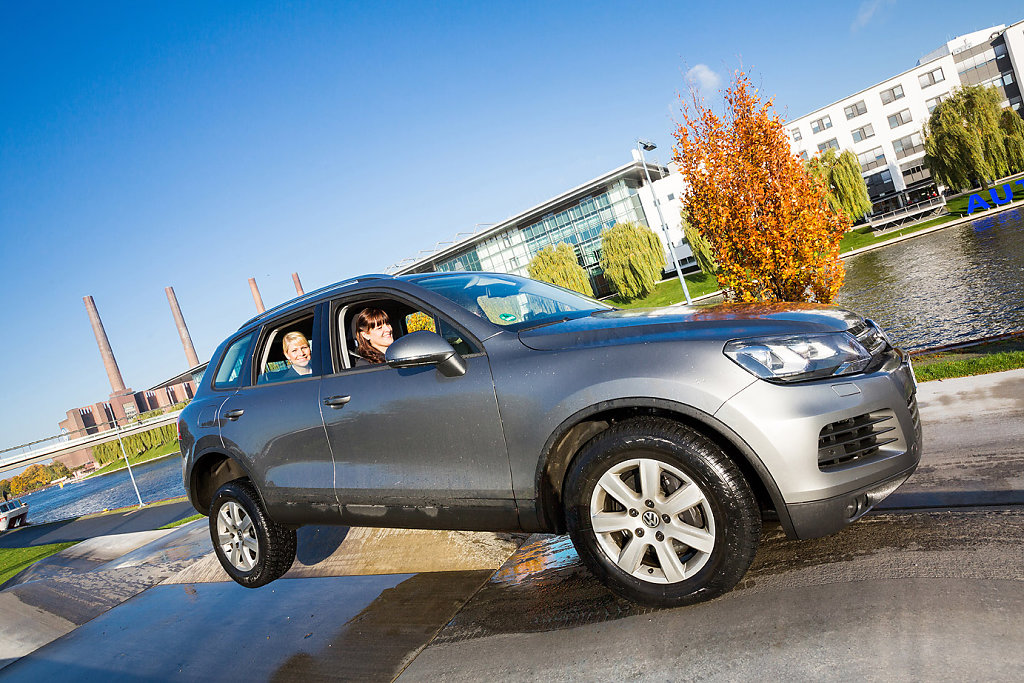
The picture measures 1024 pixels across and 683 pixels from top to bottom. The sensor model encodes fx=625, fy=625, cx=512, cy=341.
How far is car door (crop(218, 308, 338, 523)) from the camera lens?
11.9 feet

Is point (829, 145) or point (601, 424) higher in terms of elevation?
point (829, 145)

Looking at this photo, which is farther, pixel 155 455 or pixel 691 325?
pixel 155 455

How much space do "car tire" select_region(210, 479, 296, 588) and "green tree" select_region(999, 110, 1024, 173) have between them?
54.0m

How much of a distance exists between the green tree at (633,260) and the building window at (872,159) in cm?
2681

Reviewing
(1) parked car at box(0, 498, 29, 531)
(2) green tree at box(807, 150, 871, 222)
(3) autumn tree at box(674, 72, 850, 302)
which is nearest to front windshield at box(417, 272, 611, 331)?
(3) autumn tree at box(674, 72, 850, 302)

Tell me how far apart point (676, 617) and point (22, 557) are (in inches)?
509

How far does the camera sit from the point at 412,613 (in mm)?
3406

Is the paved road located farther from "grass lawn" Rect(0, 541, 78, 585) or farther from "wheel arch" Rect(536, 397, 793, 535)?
"wheel arch" Rect(536, 397, 793, 535)

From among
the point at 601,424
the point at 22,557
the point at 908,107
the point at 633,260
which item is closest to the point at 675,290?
the point at 633,260

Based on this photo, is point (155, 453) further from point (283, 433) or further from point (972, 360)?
point (972, 360)

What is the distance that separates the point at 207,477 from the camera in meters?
4.68

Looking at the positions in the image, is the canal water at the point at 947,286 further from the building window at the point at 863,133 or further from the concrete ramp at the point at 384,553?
the building window at the point at 863,133

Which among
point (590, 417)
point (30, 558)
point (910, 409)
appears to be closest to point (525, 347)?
point (590, 417)

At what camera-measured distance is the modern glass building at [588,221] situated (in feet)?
208
